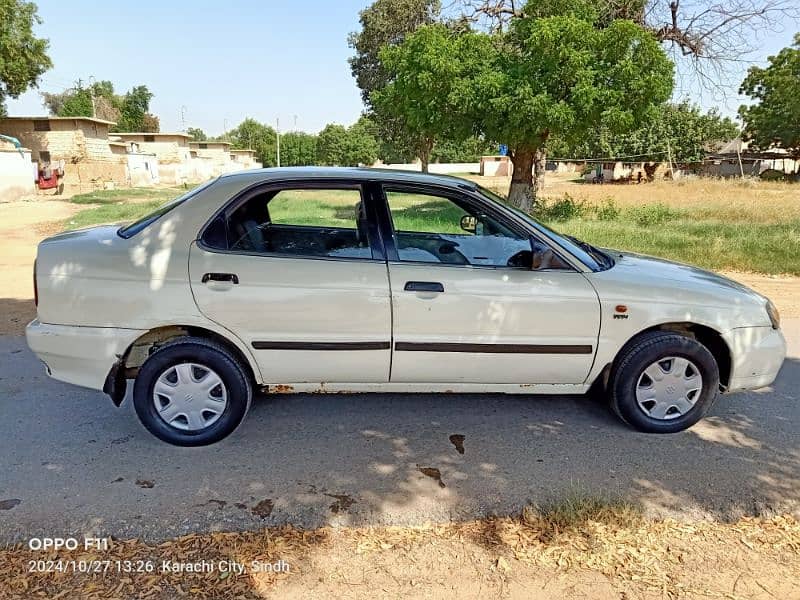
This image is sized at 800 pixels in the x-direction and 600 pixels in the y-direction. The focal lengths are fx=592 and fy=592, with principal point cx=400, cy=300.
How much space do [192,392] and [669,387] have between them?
2.95m

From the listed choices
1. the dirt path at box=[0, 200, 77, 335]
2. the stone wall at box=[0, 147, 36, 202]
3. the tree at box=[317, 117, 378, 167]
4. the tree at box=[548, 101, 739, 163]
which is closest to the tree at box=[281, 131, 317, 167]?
the tree at box=[317, 117, 378, 167]

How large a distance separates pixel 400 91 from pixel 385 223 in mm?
13450

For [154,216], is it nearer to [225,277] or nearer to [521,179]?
[225,277]

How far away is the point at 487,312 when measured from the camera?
354cm

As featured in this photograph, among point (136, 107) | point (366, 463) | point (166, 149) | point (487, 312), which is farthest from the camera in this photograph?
point (136, 107)

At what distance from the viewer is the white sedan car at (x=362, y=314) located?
3459 mm

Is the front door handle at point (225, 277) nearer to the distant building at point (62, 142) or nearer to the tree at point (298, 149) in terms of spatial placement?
the distant building at point (62, 142)

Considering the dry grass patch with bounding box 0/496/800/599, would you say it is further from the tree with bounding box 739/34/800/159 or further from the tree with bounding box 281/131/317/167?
the tree with bounding box 281/131/317/167

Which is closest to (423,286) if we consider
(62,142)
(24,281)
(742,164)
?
(24,281)

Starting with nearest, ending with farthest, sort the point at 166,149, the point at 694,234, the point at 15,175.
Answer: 1. the point at 694,234
2. the point at 15,175
3. the point at 166,149

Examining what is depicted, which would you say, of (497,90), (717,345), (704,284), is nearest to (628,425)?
(717,345)

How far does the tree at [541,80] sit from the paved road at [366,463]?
10.9 m

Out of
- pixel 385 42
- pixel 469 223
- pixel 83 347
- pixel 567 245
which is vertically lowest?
pixel 83 347

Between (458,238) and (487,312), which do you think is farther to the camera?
(458,238)
